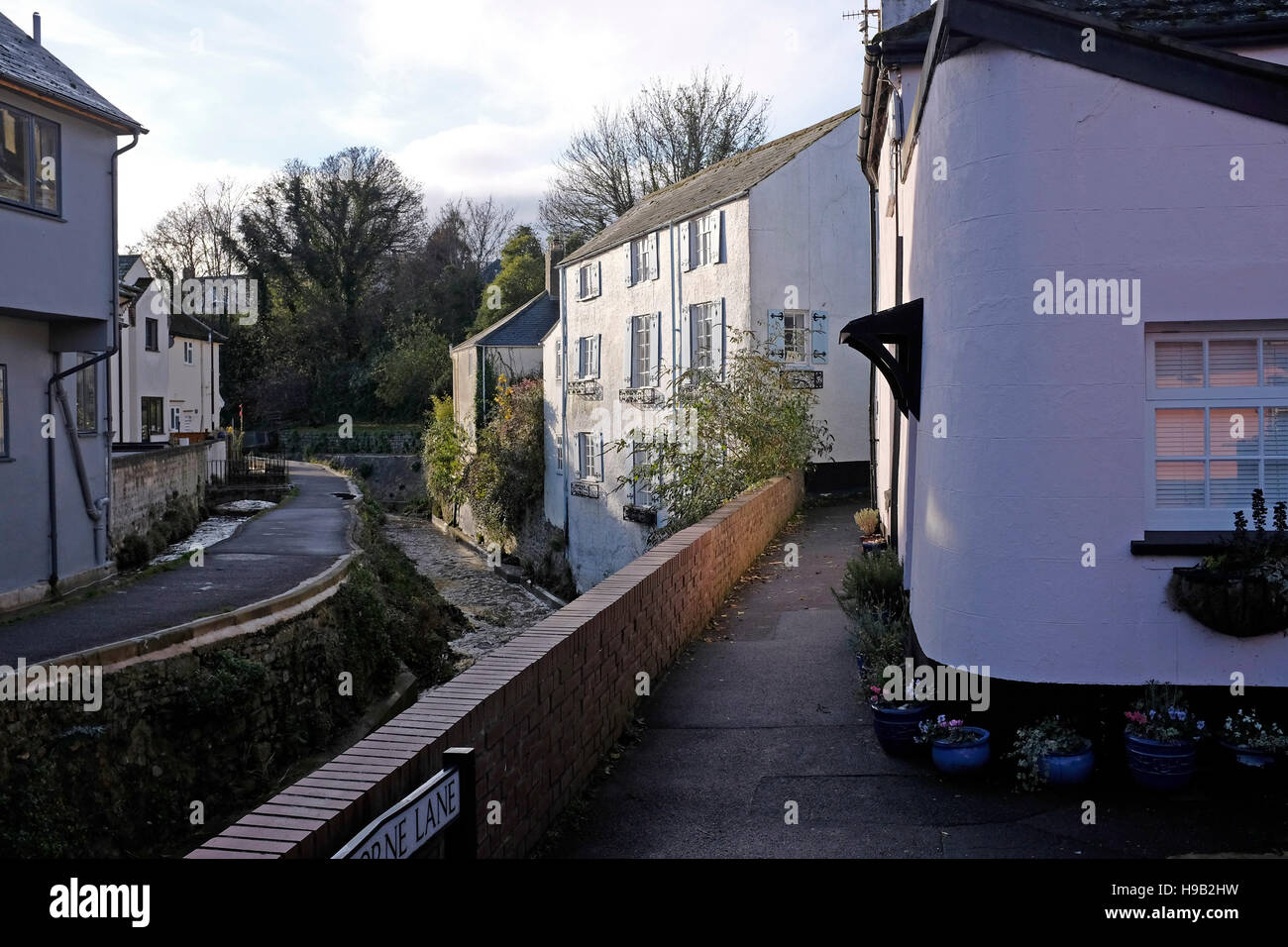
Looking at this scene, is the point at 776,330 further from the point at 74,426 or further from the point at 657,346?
the point at 74,426

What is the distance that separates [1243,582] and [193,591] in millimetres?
13992

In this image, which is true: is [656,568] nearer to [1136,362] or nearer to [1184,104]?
[1136,362]

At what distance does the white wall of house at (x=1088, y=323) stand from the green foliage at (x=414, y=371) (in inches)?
2015

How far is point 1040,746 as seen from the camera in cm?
641

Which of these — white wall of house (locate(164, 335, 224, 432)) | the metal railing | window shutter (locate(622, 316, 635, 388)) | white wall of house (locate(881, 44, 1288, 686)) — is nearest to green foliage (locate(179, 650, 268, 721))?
white wall of house (locate(881, 44, 1288, 686))

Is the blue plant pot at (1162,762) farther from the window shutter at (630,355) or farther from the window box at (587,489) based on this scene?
the window box at (587,489)

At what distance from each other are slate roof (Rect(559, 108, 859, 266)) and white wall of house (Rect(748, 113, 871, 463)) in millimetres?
455

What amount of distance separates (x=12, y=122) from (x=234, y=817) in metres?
9.49

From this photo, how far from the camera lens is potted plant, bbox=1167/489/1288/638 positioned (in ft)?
20.1

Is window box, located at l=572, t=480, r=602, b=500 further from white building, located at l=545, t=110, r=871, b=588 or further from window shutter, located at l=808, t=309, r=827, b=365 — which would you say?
window shutter, located at l=808, t=309, r=827, b=365

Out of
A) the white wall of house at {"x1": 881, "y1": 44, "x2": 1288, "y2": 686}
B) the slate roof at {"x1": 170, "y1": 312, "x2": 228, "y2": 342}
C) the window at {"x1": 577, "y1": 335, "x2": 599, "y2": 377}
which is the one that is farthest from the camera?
the slate roof at {"x1": 170, "y1": 312, "x2": 228, "y2": 342}

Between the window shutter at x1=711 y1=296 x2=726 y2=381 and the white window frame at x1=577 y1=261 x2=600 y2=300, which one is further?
the white window frame at x1=577 y1=261 x2=600 y2=300

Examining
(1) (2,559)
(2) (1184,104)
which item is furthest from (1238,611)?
(1) (2,559)
